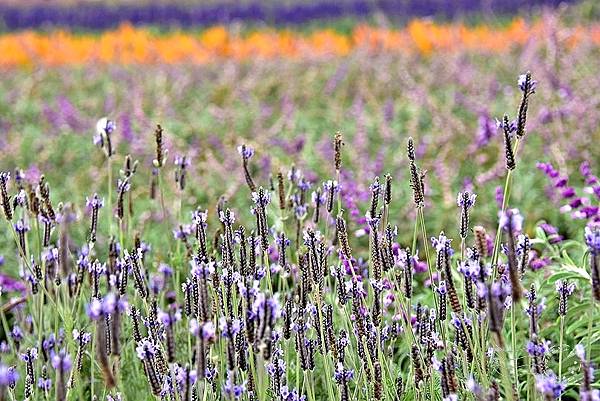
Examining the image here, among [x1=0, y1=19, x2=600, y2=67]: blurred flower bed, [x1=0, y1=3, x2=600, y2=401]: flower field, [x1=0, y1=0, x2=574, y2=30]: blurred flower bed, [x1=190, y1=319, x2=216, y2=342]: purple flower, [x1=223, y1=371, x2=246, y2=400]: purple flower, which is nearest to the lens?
[x1=190, y1=319, x2=216, y2=342]: purple flower

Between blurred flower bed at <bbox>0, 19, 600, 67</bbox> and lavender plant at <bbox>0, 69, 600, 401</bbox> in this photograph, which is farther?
blurred flower bed at <bbox>0, 19, 600, 67</bbox>

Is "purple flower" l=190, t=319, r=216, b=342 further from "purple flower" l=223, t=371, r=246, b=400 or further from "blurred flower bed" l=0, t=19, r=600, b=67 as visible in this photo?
"blurred flower bed" l=0, t=19, r=600, b=67

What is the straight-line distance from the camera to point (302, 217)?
213 centimetres

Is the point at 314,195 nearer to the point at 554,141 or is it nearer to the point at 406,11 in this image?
the point at 554,141

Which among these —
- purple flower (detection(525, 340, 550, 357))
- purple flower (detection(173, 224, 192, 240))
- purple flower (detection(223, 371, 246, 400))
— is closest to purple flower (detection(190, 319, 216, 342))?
purple flower (detection(223, 371, 246, 400))

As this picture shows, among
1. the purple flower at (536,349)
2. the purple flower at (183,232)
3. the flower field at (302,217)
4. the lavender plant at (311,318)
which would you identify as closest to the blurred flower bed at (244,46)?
the flower field at (302,217)

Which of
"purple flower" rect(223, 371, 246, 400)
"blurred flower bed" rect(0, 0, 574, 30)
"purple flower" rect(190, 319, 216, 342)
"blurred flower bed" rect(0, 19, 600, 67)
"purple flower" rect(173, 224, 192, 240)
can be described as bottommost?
"purple flower" rect(223, 371, 246, 400)

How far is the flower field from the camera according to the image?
165 centimetres

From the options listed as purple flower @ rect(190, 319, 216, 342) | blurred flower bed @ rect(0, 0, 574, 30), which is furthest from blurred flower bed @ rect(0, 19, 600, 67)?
purple flower @ rect(190, 319, 216, 342)

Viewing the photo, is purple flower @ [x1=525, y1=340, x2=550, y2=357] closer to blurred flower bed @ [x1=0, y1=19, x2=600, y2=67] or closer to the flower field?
the flower field

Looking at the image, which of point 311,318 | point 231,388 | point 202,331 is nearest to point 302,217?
point 311,318

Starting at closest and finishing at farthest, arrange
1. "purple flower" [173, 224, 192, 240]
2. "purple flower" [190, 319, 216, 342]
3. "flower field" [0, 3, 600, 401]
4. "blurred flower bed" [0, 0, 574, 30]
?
"purple flower" [190, 319, 216, 342] < "flower field" [0, 3, 600, 401] < "purple flower" [173, 224, 192, 240] < "blurred flower bed" [0, 0, 574, 30]

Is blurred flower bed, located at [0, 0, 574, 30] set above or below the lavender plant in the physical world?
above

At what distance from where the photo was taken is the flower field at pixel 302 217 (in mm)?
→ 1653
